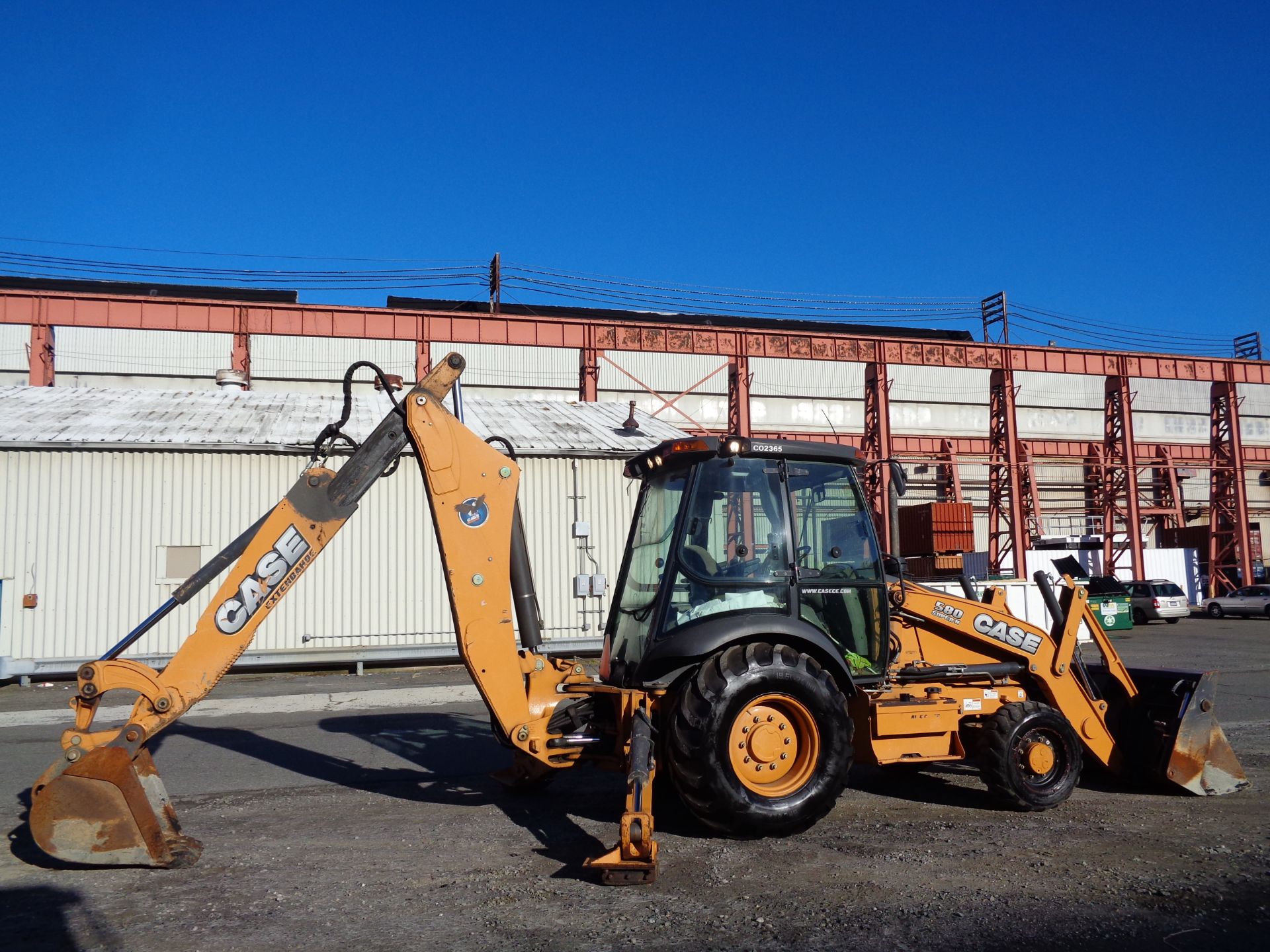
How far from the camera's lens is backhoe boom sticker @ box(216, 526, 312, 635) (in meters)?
5.35

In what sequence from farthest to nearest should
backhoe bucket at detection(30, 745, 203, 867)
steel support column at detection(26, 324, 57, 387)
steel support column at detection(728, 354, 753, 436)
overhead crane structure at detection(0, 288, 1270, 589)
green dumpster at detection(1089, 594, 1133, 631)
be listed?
1. steel support column at detection(728, 354, 753, 436)
2. overhead crane structure at detection(0, 288, 1270, 589)
3. steel support column at detection(26, 324, 57, 387)
4. green dumpster at detection(1089, 594, 1133, 631)
5. backhoe bucket at detection(30, 745, 203, 867)

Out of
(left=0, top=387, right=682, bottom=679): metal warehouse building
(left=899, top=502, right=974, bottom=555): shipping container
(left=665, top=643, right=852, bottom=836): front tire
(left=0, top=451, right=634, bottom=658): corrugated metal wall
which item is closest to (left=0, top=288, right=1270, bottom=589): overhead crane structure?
(left=899, top=502, right=974, bottom=555): shipping container

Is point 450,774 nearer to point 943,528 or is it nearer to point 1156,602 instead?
point 943,528

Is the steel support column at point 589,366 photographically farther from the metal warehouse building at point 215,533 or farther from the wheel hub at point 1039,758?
the wheel hub at point 1039,758

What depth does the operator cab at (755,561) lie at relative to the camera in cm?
559

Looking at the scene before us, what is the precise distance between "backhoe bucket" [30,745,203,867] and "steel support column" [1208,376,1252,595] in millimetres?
39188

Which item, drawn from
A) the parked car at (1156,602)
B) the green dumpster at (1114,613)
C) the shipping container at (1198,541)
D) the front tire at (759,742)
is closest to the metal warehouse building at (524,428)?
the shipping container at (1198,541)

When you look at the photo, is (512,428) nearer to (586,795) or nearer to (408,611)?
(408,611)

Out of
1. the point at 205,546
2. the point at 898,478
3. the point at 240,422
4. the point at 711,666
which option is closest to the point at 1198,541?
the point at 240,422

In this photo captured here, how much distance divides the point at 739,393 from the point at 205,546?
18.7 metres

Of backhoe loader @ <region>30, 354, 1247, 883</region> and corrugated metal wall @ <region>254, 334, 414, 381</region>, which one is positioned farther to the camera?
corrugated metal wall @ <region>254, 334, 414, 381</region>

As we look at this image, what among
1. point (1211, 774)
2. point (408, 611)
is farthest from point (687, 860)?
point (408, 611)

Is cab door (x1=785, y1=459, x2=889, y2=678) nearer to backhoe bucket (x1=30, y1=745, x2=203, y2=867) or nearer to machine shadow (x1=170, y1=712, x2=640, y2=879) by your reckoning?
machine shadow (x1=170, y1=712, x2=640, y2=879)

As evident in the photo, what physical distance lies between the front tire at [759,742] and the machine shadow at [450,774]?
840 millimetres
